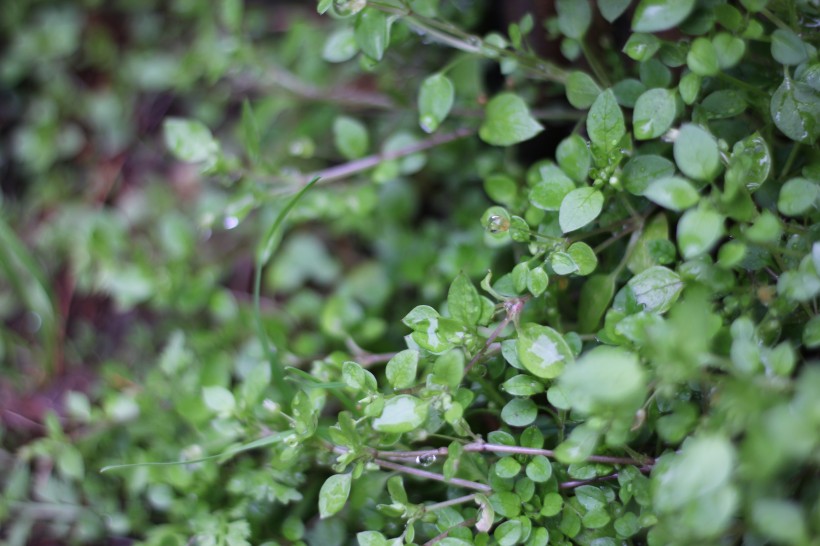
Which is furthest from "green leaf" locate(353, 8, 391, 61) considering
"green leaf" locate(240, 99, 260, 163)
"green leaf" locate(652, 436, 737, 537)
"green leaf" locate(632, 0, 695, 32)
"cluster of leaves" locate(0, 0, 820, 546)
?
"green leaf" locate(652, 436, 737, 537)

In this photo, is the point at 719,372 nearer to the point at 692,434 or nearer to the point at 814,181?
the point at 692,434

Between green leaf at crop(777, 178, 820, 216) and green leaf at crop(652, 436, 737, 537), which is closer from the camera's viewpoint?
green leaf at crop(652, 436, 737, 537)

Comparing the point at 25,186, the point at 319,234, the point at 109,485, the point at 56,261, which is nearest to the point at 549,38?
the point at 319,234

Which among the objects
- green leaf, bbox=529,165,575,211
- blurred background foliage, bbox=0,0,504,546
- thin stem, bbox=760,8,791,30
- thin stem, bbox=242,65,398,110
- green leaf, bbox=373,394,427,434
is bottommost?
blurred background foliage, bbox=0,0,504,546

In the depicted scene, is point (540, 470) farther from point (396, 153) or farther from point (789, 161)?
point (396, 153)

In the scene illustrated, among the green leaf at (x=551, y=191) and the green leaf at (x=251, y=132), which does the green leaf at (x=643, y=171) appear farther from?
the green leaf at (x=251, y=132)

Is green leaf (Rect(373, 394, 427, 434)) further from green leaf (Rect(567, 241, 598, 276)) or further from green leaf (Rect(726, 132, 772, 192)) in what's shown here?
green leaf (Rect(726, 132, 772, 192))

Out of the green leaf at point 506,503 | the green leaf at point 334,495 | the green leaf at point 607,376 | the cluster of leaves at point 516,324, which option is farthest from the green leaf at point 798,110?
the green leaf at point 334,495
